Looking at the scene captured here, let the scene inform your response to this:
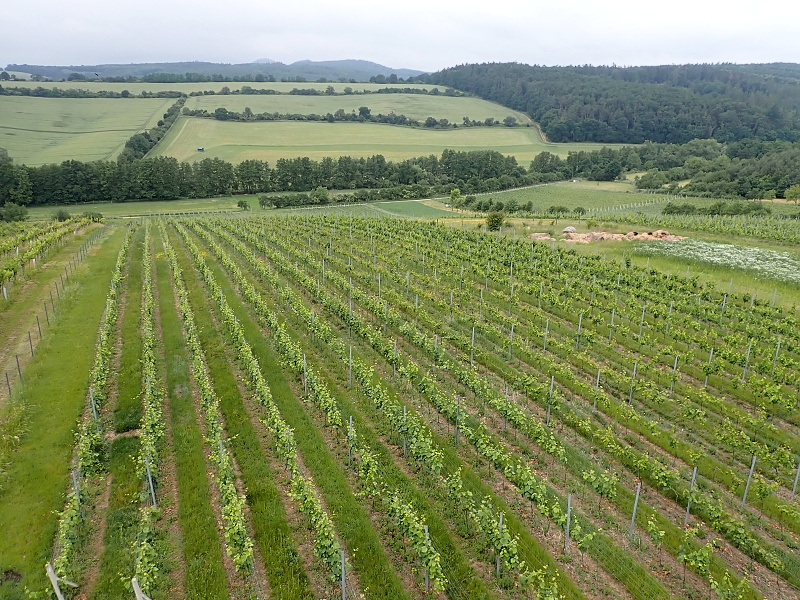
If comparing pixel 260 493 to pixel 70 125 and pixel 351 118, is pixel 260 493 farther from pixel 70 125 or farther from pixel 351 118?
pixel 351 118

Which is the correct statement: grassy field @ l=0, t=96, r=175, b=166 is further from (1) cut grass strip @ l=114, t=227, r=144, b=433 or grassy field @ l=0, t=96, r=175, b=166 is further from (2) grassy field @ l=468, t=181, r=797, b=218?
(1) cut grass strip @ l=114, t=227, r=144, b=433

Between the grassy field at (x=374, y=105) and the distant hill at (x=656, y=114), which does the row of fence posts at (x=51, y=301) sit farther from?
the distant hill at (x=656, y=114)

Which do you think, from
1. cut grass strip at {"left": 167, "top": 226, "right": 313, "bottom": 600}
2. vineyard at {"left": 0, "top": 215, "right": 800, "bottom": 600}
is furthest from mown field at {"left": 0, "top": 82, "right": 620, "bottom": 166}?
cut grass strip at {"left": 167, "top": 226, "right": 313, "bottom": 600}

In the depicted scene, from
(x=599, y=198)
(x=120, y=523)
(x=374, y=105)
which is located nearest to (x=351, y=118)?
(x=374, y=105)

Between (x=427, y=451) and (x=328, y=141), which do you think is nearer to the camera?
(x=427, y=451)

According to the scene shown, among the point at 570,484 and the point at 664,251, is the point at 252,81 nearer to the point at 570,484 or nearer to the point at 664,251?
the point at 664,251

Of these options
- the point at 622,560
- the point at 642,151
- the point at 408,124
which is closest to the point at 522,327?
the point at 622,560

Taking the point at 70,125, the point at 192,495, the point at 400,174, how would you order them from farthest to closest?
the point at 70,125 < the point at 400,174 < the point at 192,495
